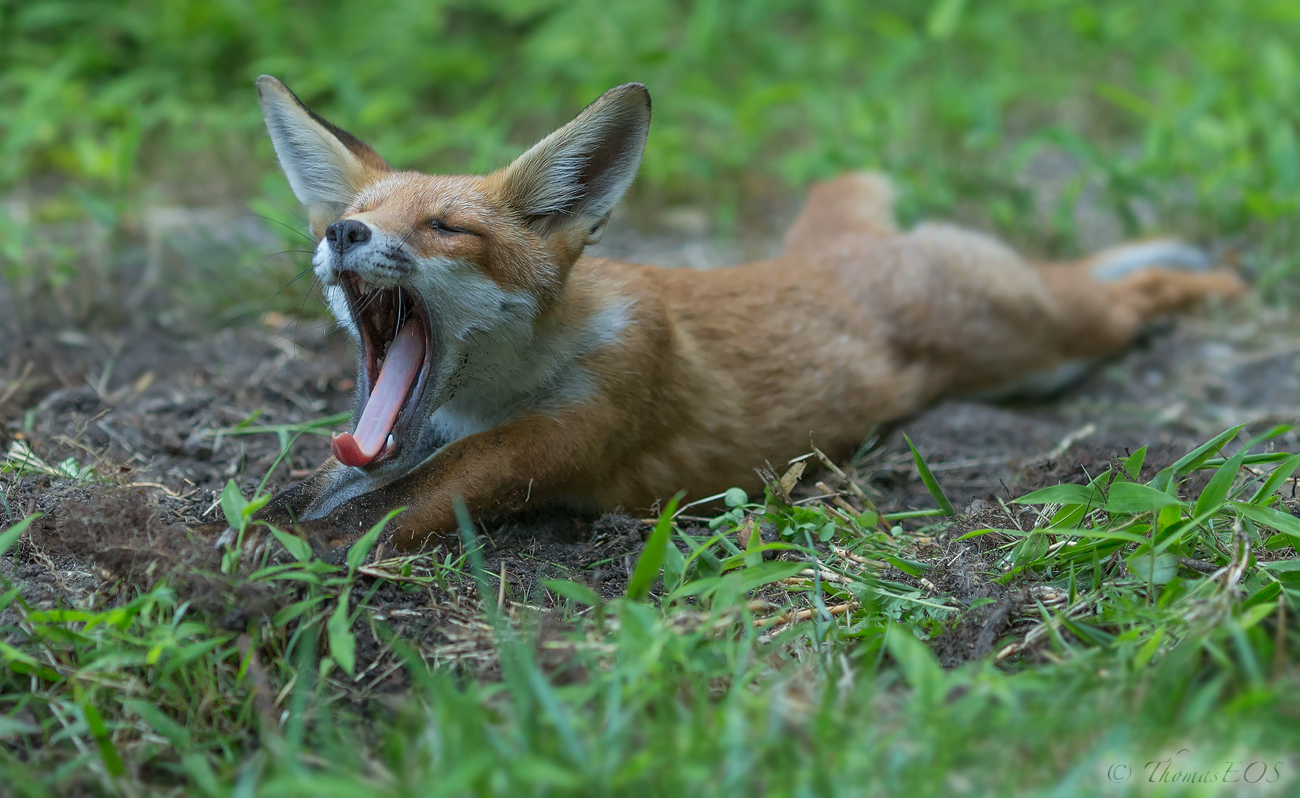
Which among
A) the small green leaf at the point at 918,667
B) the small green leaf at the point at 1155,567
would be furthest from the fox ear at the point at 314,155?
the small green leaf at the point at 1155,567

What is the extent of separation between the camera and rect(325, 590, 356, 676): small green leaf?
9.12 ft

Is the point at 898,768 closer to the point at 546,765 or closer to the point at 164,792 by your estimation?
the point at 546,765

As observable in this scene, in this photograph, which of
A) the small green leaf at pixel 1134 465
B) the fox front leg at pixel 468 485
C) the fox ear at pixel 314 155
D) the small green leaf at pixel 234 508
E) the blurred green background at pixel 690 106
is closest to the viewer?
the small green leaf at pixel 234 508

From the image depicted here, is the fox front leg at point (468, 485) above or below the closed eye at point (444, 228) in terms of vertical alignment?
below

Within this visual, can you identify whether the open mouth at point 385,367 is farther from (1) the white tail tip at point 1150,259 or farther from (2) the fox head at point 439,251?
(1) the white tail tip at point 1150,259

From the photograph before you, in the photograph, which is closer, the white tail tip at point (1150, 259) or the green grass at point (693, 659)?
the green grass at point (693, 659)

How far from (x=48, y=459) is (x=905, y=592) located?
3574 mm

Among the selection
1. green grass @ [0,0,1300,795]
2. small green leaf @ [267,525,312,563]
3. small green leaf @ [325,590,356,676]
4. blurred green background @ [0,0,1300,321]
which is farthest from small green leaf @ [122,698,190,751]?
blurred green background @ [0,0,1300,321]

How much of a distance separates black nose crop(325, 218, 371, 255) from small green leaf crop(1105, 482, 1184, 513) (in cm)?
275

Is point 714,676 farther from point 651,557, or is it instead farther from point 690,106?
point 690,106

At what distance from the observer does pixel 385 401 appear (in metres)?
3.98

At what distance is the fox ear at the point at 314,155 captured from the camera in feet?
14.6

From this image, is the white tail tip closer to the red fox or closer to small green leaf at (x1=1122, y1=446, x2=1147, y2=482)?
the red fox

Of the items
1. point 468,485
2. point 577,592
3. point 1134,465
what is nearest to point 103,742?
point 577,592
